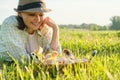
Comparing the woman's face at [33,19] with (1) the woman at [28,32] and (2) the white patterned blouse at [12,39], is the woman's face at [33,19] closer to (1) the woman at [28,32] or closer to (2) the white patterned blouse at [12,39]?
(1) the woman at [28,32]

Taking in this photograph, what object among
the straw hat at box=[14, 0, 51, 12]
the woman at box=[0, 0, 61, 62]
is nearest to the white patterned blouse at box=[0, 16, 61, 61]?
the woman at box=[0, 0, 61, 62]

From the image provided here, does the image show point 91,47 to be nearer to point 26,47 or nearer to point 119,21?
point 26,47

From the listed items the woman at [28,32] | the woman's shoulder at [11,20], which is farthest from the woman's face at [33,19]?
the woman's shoulder at [11,20]

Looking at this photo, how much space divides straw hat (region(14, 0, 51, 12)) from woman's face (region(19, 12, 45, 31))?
0.05 meters

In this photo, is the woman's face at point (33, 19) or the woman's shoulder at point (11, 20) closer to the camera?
the woman's face at point (33, 19)

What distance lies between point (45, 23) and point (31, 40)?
29 centimetres

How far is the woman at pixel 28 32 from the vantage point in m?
4.68

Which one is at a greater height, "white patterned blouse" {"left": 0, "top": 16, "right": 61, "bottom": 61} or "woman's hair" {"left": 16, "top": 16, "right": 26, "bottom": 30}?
"woman's hair" {"left": 16, "top": 16, "right": 26, "bottom": 30}

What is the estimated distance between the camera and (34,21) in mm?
4613

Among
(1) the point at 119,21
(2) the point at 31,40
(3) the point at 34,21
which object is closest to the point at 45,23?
(2) the point at 31,40

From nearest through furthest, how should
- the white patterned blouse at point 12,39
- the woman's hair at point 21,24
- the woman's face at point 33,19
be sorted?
1. the woman's face at point 33,19
2. the white patterned blouse at point 12,39
3. the woman's hair at point 21,24

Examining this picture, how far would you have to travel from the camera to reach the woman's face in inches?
181

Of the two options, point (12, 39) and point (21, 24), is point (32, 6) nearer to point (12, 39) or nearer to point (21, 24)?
point (21, 24)

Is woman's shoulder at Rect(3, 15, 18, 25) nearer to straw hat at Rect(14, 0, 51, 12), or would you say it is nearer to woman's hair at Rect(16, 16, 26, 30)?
woman's hair at Rect(16, 16, 26, 30)
